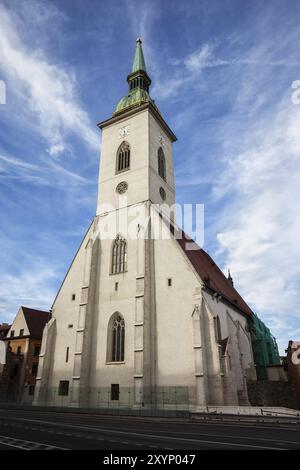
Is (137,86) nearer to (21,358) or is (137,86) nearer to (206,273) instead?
(206,273)

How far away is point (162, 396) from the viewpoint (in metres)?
23.7

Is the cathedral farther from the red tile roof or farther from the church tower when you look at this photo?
the red tile roof

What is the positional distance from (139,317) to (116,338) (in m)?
3.41

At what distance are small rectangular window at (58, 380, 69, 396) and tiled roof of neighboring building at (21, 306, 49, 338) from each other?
16.0 m

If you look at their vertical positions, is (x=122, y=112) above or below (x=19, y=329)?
above

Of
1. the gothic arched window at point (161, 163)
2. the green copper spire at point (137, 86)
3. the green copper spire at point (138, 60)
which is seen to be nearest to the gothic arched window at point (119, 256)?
the gothic arched window at point (161, 163)

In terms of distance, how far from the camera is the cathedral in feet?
76.7

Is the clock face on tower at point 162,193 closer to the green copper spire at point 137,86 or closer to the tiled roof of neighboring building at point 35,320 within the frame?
the green copper spire at point 137,86

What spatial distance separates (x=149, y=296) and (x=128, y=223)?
300 inches

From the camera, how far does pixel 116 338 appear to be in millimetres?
27188

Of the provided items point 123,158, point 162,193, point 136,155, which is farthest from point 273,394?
point 123,158

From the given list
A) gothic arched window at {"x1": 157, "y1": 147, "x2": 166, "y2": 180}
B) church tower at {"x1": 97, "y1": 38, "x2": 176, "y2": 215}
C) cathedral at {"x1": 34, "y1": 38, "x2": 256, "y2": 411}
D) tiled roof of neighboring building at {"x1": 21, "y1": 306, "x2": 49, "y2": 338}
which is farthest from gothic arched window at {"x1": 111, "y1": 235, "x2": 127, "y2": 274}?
tiled roof of neighboring building at {"x1": 21, "y1": 306, "x2": 49, "y2": 338}
